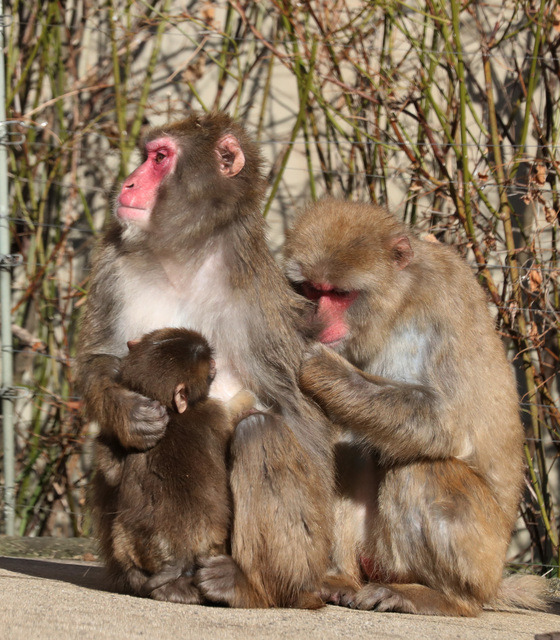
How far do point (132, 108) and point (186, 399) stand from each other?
3.57 m

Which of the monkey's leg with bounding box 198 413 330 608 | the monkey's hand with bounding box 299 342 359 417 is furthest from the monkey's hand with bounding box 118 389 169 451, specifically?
the monkey's hand with bounding box 299 342 359 417

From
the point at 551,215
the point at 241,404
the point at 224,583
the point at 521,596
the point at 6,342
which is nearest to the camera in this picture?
the point at 224,583

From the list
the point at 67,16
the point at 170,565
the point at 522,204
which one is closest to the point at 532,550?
the point at 522,204

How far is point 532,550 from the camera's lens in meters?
5.92

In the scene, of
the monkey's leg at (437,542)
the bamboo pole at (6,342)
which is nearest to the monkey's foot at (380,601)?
the monkey's leg at (437,542)

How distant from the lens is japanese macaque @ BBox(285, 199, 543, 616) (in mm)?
3715

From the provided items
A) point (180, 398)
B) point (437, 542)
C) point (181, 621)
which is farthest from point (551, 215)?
point (181, 621)

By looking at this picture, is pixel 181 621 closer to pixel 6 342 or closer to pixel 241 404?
pixel 241 404

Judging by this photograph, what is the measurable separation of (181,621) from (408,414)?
122 centimetres

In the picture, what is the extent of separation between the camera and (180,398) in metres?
3.39

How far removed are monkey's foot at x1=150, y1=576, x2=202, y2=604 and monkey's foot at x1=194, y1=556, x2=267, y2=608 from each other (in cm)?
5

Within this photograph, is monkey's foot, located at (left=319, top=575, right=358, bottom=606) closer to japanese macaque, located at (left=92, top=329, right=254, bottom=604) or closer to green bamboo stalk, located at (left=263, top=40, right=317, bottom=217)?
japanese macaque, located at (left=92, top=329, right=254, bottom=604)

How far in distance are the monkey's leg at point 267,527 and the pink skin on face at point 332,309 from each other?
60 centimetres

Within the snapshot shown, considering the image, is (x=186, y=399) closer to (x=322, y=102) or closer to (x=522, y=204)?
(x=322, y=102)
